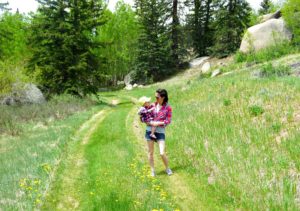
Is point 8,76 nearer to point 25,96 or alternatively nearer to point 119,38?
point 25,96

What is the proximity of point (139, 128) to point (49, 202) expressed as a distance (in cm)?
848

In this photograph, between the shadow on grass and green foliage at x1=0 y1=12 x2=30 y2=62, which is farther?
green foliage at x1=0 y1=12 x2=30 y2=62

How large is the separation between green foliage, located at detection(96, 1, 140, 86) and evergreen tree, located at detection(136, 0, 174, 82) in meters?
9.74

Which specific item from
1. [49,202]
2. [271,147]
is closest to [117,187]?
[49,202]

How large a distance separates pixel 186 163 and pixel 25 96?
20.1 meters

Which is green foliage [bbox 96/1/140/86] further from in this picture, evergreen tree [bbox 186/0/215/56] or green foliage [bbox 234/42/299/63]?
green foliage [bbox 234/42/299/63]

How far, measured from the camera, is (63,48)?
27.6 metres

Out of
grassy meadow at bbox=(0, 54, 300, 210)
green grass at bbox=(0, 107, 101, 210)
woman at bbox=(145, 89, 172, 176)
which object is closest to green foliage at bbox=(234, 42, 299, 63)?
grassy meadow at bbox=(0, 54, 300, 210)

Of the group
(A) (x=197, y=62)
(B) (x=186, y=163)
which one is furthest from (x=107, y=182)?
(A) (x=197, y=62)

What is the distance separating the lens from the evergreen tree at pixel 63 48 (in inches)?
1102

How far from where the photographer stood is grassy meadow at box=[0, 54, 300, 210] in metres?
7.19

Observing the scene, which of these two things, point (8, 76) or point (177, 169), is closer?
point (177, 169)

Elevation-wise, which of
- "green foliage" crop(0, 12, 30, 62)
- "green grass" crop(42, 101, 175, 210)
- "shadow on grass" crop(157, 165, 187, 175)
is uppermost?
"green foliage" crop(0, 12, 30, 62)

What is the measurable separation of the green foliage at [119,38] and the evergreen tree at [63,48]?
2432 cm
